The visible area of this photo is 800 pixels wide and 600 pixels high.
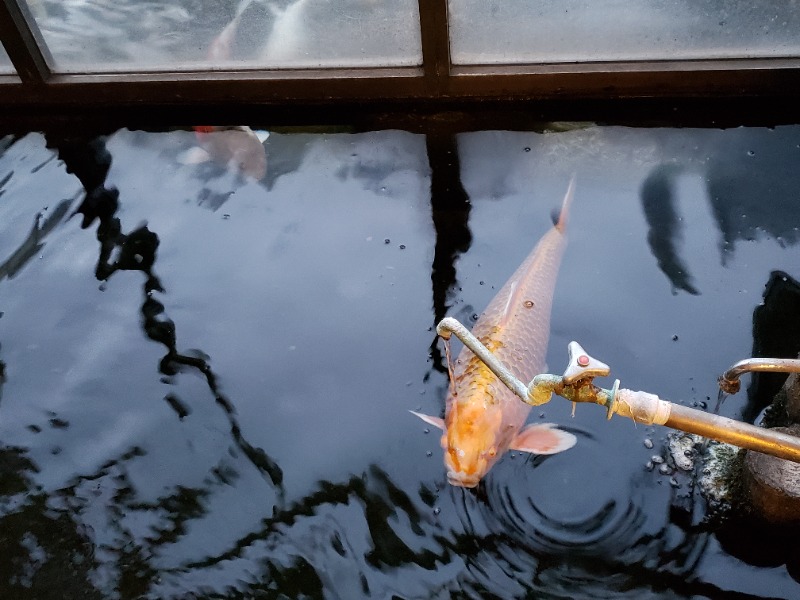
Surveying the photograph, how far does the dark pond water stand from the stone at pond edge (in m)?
0.20

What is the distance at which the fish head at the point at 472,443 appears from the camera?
249cm

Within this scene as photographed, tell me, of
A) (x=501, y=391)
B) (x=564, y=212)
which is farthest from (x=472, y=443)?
(x=564, y=212)

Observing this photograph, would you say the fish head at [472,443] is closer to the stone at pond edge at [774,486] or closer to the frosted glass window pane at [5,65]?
the stone at pond edge at [774,486]

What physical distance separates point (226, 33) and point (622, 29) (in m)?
2.11

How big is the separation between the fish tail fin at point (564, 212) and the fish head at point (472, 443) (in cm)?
117

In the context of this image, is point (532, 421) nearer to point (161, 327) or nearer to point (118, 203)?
point (161, 327)

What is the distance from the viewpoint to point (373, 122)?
4.02m

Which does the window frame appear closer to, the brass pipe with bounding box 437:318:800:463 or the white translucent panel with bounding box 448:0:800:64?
the white translucent panel with bounding box 448:0:800:64

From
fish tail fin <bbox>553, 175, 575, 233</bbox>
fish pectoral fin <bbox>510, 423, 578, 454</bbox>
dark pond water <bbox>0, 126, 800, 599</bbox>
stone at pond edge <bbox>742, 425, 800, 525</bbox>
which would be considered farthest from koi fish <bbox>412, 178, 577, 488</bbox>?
stone at pond edge <bbox>742, 425, 800, 525</bbox>

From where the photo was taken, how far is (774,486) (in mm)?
2238

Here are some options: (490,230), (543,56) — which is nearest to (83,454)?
(490,230)

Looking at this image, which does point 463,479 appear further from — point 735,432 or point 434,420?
point 735,432

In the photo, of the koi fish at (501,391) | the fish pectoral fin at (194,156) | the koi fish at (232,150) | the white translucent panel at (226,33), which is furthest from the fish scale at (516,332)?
the fish pectoral fin at (194,156)

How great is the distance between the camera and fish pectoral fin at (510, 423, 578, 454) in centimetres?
258
